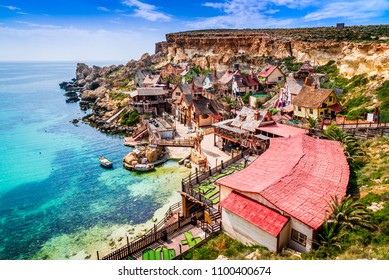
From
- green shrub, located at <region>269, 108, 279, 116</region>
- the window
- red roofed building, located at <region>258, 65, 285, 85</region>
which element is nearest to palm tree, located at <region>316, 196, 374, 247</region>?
the window

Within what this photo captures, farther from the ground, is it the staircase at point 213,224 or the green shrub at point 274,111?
the green shrub at point 274,111

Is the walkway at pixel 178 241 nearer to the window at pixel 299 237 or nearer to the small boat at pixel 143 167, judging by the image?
the window at pixel 299 237

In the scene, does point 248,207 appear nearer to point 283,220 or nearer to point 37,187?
point 283,220

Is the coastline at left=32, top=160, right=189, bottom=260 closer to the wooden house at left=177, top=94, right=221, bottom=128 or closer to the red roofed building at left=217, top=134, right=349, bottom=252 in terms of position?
the red roofed building at left=217, top=134, right=349, bottom=252

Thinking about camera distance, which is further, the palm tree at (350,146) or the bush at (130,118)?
the bush at (130,118)

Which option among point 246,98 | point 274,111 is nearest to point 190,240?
point 274,111

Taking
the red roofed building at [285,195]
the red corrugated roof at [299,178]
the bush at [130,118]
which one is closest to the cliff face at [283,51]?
the red corrugated roof at [299,178]
